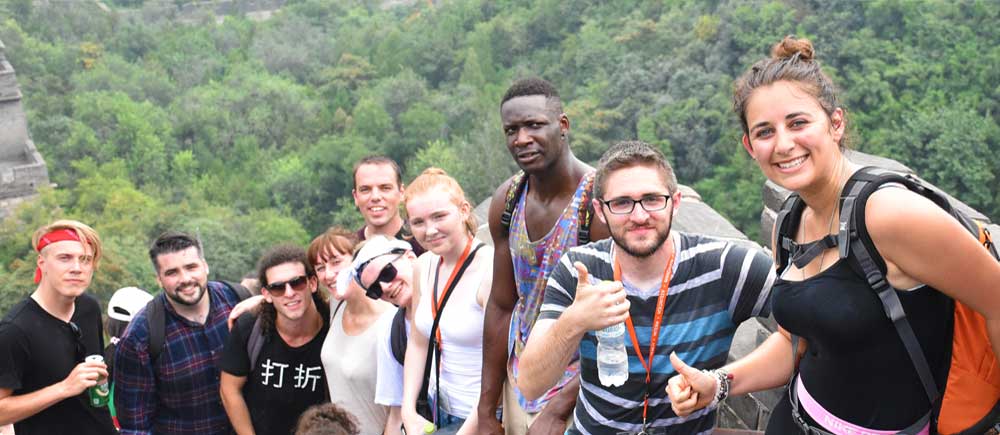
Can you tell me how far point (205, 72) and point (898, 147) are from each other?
159 ft

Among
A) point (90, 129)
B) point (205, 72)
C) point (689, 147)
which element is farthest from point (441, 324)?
point (205, 72)

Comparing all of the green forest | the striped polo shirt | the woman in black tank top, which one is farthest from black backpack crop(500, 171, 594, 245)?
the green forest

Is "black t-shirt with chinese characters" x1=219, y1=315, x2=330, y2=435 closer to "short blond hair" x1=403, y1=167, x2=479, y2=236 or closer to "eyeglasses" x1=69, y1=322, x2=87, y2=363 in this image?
"eyeglasses" x1=69, y1=322, x2=87, y2=363

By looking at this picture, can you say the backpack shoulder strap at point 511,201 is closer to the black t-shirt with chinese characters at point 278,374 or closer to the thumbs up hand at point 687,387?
the thumbs up hand at point 687,387

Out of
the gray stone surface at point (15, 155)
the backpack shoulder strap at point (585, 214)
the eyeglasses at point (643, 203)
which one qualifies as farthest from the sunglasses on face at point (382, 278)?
the gray stone surface at point (15, 155)

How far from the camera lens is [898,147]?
31.6 meters

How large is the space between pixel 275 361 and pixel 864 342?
2507 mm

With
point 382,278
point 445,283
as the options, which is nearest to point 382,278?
point 382,278

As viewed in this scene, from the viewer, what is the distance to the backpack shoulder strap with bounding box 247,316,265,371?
385cm

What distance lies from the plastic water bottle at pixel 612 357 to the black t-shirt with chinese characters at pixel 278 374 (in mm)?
1847

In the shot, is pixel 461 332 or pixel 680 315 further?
pixel 461 332

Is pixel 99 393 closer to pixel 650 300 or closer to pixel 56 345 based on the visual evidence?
pixel 56 345

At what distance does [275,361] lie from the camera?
3.85 meters

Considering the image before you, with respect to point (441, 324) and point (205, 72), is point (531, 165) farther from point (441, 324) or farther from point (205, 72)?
point (205, 72)
